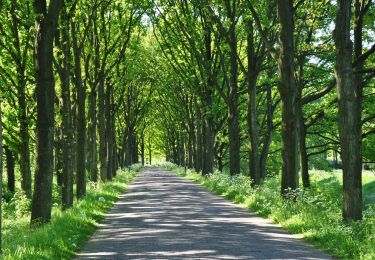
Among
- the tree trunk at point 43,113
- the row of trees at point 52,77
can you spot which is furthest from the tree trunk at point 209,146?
the tree trunk at point 43,113

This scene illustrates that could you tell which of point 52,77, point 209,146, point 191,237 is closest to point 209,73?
point 209,146

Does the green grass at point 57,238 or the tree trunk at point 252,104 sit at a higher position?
the tree trunk at point 252,104

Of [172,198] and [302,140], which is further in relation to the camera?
[302,140]

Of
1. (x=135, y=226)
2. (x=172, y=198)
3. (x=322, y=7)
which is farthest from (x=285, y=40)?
(x=172, y=198)

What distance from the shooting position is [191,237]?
394 inches

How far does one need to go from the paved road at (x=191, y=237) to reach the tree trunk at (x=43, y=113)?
5.08ft

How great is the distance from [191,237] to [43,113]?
440cm

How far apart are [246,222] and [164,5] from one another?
17552 mm

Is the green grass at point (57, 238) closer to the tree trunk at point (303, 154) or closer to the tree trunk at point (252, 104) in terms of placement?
the tree trunk at point (252, 104)

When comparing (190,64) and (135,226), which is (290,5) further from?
(190,64)

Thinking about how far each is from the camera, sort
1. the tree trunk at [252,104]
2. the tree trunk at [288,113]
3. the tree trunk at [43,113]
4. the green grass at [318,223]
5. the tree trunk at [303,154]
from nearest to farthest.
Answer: the green grass at [318,223], the tree trunk at [43,113], the tree trunk at [288,113], the tree trunk at [252,104], the tree trunk at [303,154]

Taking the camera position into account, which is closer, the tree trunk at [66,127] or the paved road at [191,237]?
the paved road at [191,237]

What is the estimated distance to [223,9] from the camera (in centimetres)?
2216

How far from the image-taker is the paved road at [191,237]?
27.3 ft
